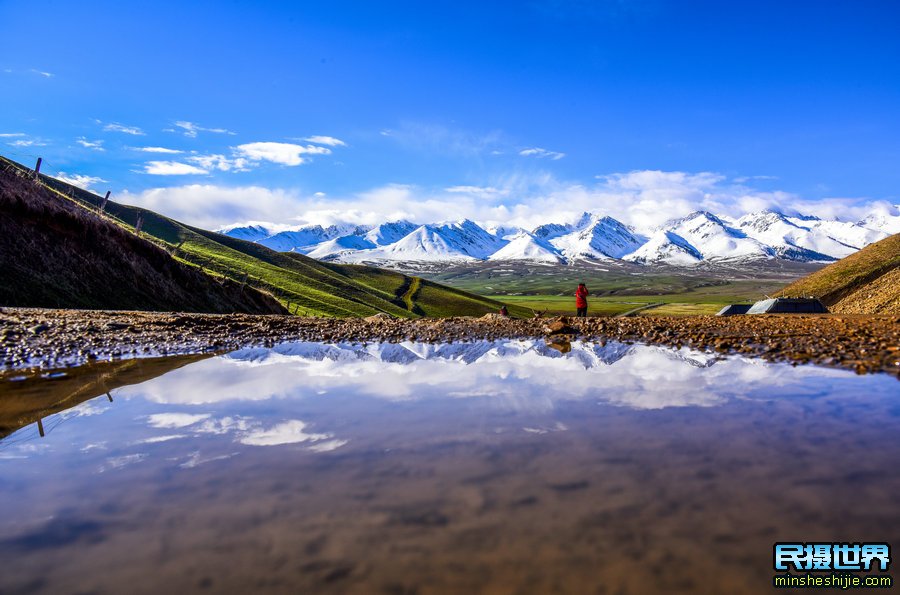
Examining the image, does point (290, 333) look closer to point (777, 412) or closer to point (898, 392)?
point (777, 412)

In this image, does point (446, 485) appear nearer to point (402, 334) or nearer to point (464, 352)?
point (464, 352)

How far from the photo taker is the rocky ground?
47.3 ft

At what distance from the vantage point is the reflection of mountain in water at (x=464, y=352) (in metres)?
14.9

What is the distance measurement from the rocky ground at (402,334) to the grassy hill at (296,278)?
175ft

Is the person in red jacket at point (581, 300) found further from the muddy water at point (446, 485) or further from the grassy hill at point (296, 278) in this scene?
the grassy hill at point (296, 278)

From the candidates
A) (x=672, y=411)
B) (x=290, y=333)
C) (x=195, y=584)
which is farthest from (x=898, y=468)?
(x=290, y=333)

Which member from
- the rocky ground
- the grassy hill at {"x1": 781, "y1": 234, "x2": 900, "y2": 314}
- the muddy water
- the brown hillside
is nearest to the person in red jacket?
the rocky ground

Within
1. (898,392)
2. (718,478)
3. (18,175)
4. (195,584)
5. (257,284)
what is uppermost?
(18,175)

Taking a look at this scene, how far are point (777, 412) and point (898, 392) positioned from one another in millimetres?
3157

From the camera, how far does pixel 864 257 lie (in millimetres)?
53438

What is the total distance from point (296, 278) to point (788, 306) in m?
103

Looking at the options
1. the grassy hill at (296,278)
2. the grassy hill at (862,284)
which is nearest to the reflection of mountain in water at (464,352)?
the grassy hill at (862,284)

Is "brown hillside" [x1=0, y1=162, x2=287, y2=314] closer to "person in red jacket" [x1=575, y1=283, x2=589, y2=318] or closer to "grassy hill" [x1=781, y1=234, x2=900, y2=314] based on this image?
"person in red jacket" [x1=575, y1=283, x2=589, y2=318]

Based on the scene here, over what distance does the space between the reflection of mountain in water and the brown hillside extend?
21.0 metres
